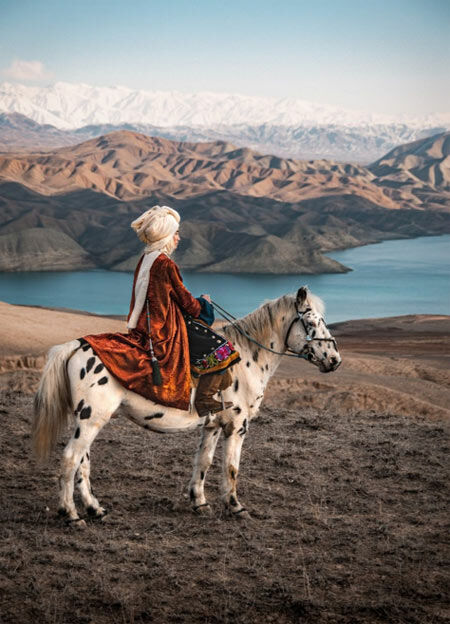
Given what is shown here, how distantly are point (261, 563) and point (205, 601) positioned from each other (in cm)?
70

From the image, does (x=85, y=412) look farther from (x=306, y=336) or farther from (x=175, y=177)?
(x=175, y=177)

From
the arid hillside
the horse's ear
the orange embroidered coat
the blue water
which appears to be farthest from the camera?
the arid hillside

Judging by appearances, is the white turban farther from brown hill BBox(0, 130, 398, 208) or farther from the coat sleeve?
brown hill BBox(0, 130, 398, 208)

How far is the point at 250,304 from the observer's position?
5538 centimetres

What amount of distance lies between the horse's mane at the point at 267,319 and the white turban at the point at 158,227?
1.06 m

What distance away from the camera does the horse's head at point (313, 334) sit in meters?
5.59

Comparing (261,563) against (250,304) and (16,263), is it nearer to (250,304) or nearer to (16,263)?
(250,304)

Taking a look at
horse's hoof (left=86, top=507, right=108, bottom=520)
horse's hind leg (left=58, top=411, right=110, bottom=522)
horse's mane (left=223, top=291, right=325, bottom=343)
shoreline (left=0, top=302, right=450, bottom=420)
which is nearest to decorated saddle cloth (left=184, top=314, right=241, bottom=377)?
horse's mane (left=223, top=291, right=325, bottom=343)

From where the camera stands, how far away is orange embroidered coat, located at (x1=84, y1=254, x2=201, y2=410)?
511cm

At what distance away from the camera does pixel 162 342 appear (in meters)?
5.23

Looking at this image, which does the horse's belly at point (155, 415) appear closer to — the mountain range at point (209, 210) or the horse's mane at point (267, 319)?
the horse's mane at point (267, 319)

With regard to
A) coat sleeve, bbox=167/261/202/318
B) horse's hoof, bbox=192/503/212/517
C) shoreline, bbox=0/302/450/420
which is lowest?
shoreline, bbox=0/302/450/420

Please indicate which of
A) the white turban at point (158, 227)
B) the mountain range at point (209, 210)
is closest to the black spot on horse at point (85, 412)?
the white turban at point (158, 227)

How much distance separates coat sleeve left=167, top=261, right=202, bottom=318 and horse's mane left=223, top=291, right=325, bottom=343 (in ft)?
1.93
